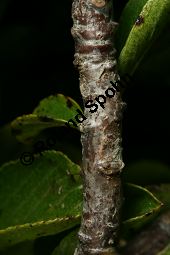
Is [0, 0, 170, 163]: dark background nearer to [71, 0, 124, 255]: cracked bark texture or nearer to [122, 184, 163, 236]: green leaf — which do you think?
[122, 184, 163, 236]: green leaf

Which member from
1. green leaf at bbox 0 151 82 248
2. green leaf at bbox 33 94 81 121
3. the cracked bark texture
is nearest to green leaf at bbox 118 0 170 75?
the cracked bark texture

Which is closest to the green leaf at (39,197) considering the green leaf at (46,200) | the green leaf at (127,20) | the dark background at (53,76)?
the green leaf at (46,200)

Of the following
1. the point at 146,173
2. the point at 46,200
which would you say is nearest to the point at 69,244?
the point at 46,200

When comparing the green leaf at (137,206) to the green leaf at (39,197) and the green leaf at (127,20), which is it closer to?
the green leaf at (39,197)

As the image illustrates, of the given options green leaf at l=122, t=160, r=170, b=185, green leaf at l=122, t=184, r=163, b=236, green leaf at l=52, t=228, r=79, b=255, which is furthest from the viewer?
green leaf at l=122, t=160, r=170, b=185

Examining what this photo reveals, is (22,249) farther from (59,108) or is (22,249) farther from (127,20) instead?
(127,20)
